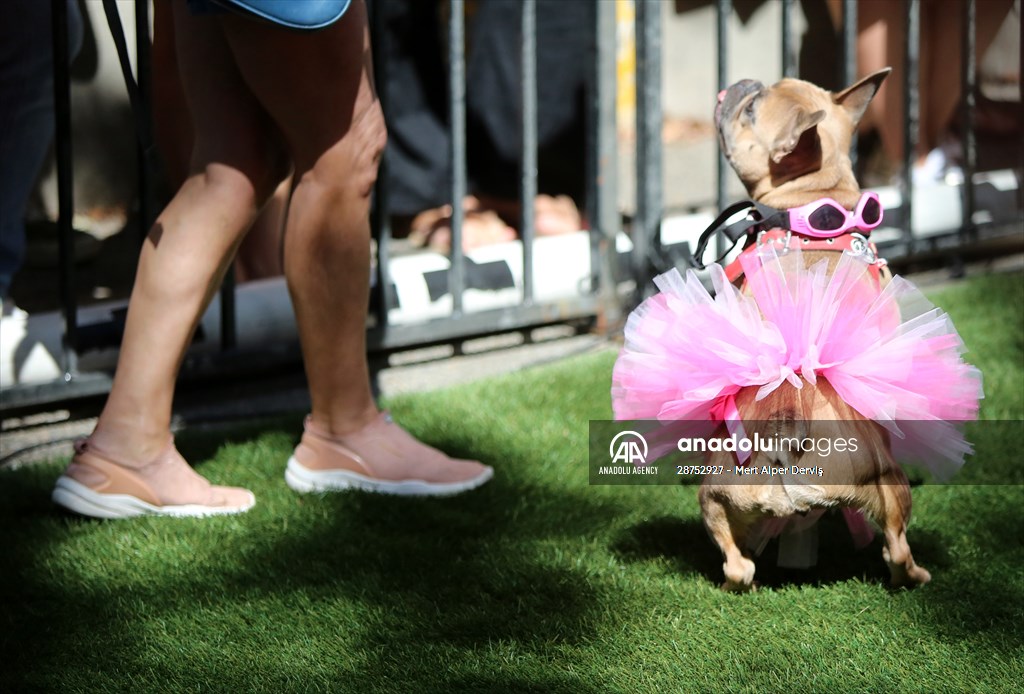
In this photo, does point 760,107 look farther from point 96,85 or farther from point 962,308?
point 96,85

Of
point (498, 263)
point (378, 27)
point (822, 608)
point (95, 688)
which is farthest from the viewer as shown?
point (498, 263)

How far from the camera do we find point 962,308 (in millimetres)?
4328

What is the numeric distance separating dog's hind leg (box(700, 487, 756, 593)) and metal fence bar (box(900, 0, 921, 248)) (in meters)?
3.03

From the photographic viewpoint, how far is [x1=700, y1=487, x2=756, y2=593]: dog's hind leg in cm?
212

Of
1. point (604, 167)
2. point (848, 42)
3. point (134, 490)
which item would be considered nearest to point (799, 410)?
point (134, 490)

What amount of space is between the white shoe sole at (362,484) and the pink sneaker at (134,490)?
16cm

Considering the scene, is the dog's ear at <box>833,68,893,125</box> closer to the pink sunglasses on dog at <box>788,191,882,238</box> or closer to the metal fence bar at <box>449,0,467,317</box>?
the pink sunglasses on dog at <box>788,191,882,238</box>

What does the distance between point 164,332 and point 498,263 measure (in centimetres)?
185

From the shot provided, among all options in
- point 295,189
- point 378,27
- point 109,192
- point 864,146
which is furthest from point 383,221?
point 864,146

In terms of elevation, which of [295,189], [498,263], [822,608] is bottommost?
[822,608]

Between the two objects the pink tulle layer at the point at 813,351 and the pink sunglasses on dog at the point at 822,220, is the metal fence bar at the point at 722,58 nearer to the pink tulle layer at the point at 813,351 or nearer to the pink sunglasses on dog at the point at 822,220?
the pink sunglasses on dog at the point at 822,220

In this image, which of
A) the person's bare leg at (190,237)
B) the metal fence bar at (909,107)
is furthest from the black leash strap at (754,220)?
the metal fence bar at (909,107)

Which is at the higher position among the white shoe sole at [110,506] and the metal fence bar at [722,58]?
the metal fence bar at [722,58]

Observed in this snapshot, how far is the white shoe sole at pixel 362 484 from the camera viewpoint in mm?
2809
